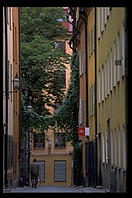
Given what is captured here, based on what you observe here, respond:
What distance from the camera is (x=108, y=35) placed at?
1286 inches

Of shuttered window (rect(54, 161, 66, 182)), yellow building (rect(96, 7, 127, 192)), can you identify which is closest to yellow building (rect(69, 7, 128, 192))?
yellow building (rect(96, 7, 127, 192))

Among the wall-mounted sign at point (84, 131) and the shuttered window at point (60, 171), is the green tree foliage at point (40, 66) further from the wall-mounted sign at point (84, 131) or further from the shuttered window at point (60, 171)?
the shuttered window at point (60, 171)

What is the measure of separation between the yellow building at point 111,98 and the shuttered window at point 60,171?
145 feet

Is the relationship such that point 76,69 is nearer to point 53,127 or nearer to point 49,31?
point 53,127

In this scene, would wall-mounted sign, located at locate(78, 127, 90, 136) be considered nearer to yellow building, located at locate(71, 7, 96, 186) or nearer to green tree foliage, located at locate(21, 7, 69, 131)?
yellow building, located at locate(71, 7, 96, 186)

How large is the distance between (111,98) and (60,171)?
51833 millimetres

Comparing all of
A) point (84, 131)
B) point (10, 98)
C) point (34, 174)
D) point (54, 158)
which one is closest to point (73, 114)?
point (34, 174)

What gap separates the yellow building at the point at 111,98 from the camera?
26938 millimetres

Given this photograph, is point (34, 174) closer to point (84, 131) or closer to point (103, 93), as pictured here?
point (84, 131)

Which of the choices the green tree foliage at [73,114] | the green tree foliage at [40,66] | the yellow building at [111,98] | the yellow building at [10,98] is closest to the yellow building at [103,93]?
the yellow building at [111,98]

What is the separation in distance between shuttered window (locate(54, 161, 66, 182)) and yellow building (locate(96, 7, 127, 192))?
44184 millimetres

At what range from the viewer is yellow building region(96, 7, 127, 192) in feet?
88.4

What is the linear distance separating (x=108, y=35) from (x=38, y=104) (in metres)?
31.6
